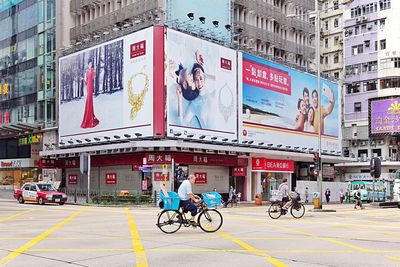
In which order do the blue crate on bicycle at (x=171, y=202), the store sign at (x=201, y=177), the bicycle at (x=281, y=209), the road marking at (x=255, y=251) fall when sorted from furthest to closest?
the store sign at (x=201, y=177) → the bicycle at (x=281, y=209) → the blue crate on bicycle at (x=171, y=202) → the road marking at (x=255, y=251)

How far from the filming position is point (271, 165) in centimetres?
5109

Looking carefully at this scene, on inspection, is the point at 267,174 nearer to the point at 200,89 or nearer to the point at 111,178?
the point at 200,89

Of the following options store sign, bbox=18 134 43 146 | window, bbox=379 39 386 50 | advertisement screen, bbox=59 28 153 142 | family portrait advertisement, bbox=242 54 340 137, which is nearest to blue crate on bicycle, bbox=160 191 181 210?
advertisement screen, bbox=59 28 153 142

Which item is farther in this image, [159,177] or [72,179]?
[72,179]

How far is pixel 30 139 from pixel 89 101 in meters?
11.9

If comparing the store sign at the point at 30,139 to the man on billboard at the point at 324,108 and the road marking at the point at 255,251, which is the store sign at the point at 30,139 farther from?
the road marking at the point at 255,251

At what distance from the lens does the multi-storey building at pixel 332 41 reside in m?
81.2

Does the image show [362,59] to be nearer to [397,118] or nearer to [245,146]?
[397,118]

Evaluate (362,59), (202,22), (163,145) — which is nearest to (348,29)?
(362,59)

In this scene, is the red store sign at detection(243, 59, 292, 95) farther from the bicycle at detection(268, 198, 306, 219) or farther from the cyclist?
the cyclist

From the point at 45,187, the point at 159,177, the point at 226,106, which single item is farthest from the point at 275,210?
the point at 226,106

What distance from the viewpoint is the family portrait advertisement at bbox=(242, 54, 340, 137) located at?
49719 millimetres

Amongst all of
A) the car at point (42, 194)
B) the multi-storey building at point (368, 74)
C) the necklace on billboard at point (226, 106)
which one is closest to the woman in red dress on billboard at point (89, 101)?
the car at point (42, 194)

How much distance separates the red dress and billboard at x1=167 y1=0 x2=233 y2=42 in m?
8.65
